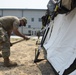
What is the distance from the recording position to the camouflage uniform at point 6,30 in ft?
17.7

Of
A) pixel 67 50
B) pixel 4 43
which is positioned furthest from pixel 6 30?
pixel 67 50

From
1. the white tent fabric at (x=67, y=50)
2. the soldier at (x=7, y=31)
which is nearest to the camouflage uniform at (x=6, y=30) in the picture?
the soldier at (x=7, y=31)

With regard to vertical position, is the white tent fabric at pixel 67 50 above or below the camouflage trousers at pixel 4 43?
above

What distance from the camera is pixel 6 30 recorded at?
18.6 feet

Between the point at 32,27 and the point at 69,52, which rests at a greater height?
the point at 69,52

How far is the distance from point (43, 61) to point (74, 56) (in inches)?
97.2

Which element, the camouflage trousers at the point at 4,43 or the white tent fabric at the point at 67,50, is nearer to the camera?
the white tent fabric at the point at 67,50

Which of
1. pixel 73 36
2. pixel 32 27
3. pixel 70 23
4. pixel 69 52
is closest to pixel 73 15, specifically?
pixel 70 23

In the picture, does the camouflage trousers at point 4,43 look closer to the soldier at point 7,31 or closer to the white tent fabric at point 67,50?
the soldier at point 7,31

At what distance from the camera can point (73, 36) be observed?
161 inches

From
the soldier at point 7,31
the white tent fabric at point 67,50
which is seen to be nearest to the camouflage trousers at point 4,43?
the soldier at point 7,31

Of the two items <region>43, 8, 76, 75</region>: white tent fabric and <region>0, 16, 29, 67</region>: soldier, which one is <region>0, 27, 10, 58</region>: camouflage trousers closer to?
<region>0, 16, 29, 67</region>: soldier

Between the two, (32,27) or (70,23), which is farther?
(32,27)

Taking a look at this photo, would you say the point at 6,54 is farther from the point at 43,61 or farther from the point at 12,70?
the point at 43,61
